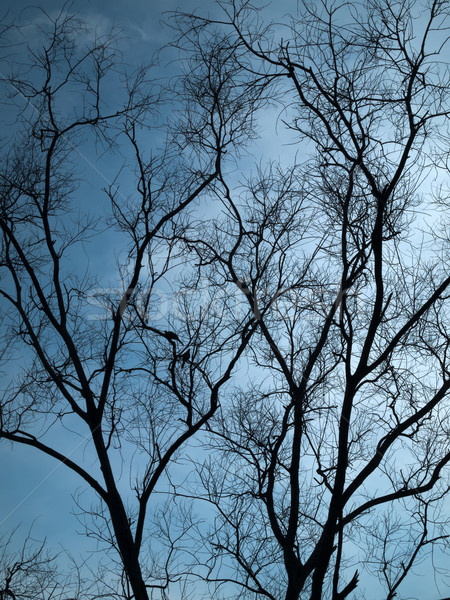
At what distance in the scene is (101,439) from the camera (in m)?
6.21

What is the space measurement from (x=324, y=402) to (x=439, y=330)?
1.61 metres

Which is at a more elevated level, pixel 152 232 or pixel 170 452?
pixel 152 232

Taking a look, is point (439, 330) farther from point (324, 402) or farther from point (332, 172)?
point (332, 172)

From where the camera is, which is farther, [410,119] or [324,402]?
[324,402]

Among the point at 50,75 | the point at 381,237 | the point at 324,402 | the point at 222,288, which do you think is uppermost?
the point at 50,75

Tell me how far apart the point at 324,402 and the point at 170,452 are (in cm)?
197

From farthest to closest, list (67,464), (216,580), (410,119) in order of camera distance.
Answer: (216,580)
(67,464)
(410,119)

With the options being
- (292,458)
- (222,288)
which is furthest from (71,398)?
(292,458)

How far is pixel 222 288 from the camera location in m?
6.69

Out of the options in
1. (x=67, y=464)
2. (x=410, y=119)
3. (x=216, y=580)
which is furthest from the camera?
(x=216, y=580)

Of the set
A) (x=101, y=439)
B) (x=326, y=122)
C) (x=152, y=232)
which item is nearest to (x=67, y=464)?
(x=101, y=439)

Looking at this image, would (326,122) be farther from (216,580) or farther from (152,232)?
(216,580)

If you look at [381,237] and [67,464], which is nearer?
[381,237]

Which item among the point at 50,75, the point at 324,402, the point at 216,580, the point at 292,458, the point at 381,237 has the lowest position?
the point at 216,580
